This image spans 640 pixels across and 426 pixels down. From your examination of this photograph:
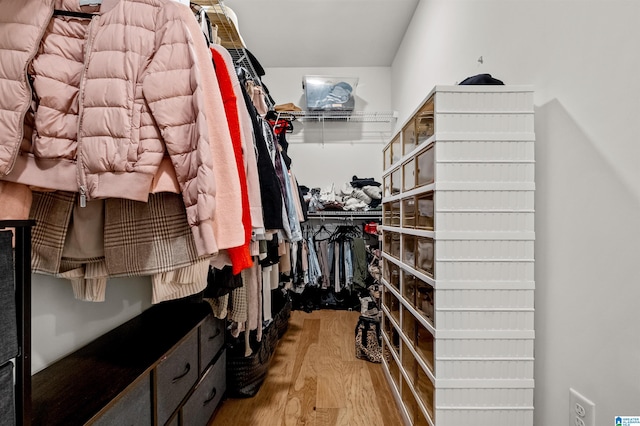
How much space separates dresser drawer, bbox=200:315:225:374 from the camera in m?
1.39

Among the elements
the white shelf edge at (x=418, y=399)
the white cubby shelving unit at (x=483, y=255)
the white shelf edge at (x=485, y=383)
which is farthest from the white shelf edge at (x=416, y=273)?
the white shelf edge at (x=418, y=399)

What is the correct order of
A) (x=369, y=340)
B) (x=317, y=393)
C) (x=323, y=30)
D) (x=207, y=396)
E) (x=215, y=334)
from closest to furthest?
1. (x=207, y=396)
2. (x=215, y=334)
3. (x=317, y=393)
4. (x=369, y=340)
5. (x=323, y=30)

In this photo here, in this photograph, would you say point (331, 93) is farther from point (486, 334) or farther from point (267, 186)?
point (486, 334)

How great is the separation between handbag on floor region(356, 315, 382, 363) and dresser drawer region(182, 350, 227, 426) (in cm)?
97

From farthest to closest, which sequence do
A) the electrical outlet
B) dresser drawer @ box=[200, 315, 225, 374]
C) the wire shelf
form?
the wire shelf
dresser drawer @ box=[200, 315, 225, 374]
the electrical outlet

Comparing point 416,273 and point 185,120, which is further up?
point 185,120

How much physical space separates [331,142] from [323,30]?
1188 mm

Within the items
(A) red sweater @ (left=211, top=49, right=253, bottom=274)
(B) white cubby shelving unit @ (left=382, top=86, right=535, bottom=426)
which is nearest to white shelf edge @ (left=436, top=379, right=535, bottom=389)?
(B) white cubby shelving unit @ (left=382, top=86, right=535, bottom=426)

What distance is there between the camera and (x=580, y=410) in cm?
92

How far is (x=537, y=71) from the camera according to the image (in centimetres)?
111

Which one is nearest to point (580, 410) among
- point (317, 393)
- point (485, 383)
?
point (485, 383)

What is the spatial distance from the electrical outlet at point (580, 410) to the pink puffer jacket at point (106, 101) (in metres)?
1.18

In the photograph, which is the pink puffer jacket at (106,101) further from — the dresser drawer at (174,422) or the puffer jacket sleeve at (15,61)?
the dresser drawer at (174,422)

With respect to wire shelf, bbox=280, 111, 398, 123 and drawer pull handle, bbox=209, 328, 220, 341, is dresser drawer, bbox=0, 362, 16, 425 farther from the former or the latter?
wire shelf, bbox=280, 111, 398, 123
